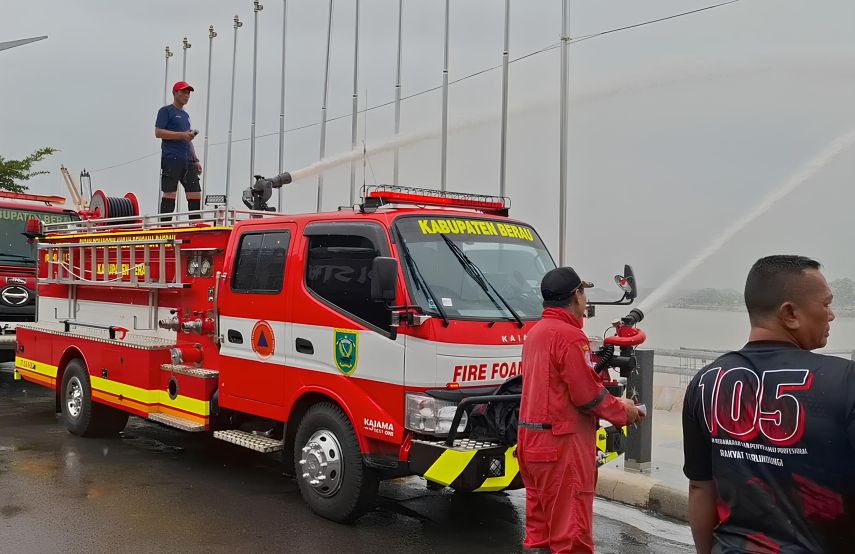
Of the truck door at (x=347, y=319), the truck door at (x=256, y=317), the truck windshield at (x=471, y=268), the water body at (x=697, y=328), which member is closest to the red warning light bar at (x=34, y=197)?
the truck door at (x=256, y=317)

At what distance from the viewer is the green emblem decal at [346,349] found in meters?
5.66

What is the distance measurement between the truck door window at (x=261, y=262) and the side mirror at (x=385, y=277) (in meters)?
1.45

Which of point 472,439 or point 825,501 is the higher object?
point 825,501

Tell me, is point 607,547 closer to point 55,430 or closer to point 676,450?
point 676,450

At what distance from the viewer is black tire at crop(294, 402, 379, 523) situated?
18.3 feet

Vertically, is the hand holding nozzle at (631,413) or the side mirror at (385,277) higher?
the side mirror at (385,277)

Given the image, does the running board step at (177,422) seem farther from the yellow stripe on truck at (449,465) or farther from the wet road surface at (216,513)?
the yellow stripe on truck at (449,465)

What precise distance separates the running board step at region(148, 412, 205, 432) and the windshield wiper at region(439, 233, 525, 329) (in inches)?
119

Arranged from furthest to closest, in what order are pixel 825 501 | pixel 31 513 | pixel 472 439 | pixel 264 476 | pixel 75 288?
1. pixel 75 288
2. pixel 264 476
3. pixel 31 513
4. pixel 472 439
5. pixel 825 501

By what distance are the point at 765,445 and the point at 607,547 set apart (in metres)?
3.56

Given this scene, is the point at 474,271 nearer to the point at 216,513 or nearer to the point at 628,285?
the point at 628,285

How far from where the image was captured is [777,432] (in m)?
2.19

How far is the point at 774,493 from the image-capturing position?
2189 mm

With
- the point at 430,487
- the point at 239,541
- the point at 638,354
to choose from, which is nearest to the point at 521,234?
the point at 638,354
